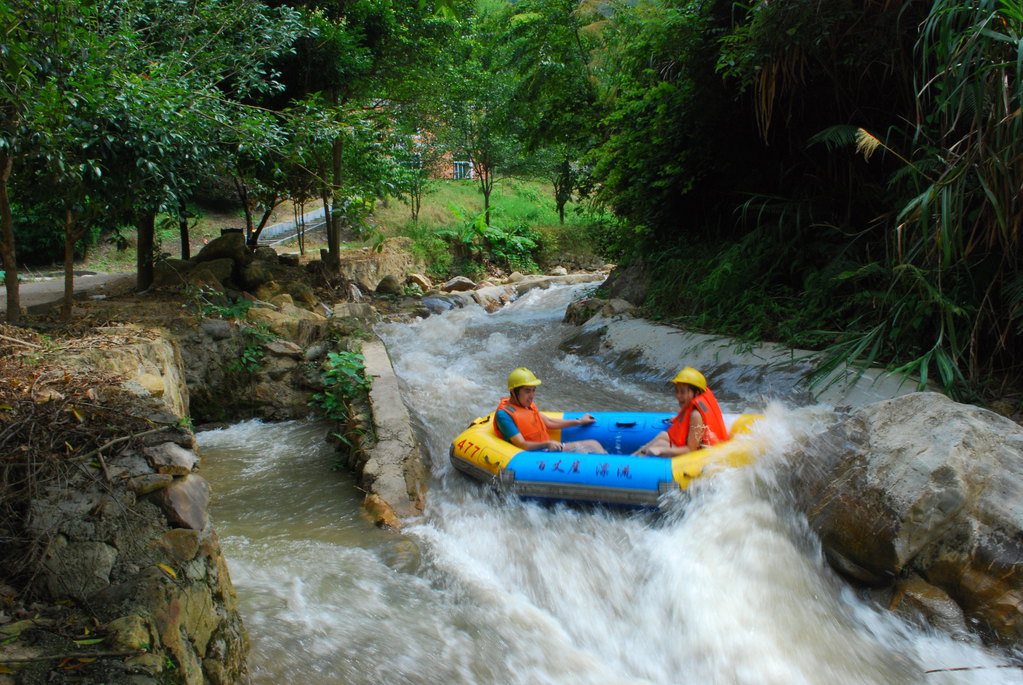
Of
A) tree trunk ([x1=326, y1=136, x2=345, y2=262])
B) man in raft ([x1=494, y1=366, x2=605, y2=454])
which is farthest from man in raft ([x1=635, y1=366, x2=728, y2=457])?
tree trunk ([x1=326, y1=136, x2=345, y2=262])

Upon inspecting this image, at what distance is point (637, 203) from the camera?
421 inches

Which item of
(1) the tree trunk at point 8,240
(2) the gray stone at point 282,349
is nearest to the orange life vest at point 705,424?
(2) the gray stone at point 282,349

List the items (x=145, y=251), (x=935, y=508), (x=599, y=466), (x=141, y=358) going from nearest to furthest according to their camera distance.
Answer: (x=935, y=508) → (x=599, y=466) → (x=141, y=358) → (x=145, y=251)

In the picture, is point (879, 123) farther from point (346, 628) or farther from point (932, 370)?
point (346, 628)

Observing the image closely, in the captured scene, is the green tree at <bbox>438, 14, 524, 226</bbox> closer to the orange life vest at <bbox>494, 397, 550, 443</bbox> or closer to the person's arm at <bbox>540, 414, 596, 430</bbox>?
the person's arm at <bbox>540, 414, 596, 430</bbox>

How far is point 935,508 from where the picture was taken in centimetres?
328

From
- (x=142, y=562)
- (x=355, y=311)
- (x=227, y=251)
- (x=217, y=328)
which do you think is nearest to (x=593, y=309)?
(x=355, y=311)

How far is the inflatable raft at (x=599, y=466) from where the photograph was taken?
14.2 ft

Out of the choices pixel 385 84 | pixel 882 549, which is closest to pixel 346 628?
pixel 882 549

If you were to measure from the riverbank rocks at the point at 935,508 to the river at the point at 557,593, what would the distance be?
0.17m

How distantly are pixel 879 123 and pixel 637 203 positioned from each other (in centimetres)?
401

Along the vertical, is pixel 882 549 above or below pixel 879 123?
below

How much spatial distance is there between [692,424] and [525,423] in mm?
1298

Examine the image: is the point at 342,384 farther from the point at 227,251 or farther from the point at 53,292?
the point at 53,292
